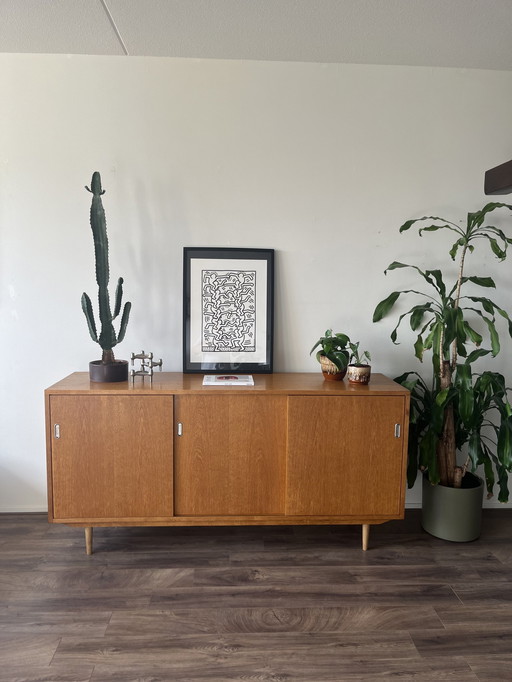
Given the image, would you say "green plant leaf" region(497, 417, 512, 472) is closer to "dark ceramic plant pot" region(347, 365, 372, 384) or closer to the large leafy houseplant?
the large leafy houseplant

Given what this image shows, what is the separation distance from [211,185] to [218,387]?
1.14 metres

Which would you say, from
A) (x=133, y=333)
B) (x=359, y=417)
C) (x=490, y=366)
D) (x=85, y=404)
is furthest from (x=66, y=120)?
(x=490, y=366)

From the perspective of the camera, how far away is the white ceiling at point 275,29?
220 cm

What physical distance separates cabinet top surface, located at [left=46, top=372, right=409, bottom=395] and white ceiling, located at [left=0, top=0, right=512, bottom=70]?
169cm

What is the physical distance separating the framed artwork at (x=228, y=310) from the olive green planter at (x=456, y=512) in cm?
112

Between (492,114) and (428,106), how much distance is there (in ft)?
1.20

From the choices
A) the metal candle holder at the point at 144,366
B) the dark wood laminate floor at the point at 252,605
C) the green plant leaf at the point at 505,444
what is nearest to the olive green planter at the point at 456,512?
the dark wood laminate floor at the point at 252,605

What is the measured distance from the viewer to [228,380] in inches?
101

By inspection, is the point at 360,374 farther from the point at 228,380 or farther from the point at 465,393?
the point at 228,380

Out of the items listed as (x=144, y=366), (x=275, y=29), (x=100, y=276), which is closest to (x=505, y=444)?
(x=144, y=366)

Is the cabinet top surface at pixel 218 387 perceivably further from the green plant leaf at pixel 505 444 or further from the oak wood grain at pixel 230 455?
the green plant leaf at pixel 505 444

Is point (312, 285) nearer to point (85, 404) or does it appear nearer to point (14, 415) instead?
point (85, 404)

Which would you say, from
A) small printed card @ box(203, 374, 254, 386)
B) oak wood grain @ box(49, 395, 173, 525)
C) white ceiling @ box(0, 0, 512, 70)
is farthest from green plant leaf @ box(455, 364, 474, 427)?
white ceiling @ box(0, 0, 512, 70)

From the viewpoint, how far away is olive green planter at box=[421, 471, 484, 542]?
258 cm
